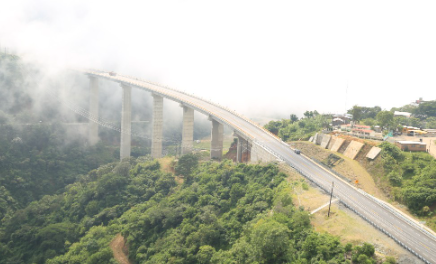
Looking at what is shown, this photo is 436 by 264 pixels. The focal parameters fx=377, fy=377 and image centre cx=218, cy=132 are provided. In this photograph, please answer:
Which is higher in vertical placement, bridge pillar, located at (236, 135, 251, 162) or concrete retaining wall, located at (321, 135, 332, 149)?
concrete retaining wall, located at (321, 135, 332, 149)

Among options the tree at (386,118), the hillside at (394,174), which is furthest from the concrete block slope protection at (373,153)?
the tree at (386,118)

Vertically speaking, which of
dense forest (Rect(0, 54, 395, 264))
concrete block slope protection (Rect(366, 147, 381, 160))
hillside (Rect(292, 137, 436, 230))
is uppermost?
concrete block slope protection (Rect(366, 147, 381, 160))

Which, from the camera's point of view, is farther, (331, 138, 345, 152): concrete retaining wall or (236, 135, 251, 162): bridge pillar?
(236, 135, 251, 162): bridge pillar

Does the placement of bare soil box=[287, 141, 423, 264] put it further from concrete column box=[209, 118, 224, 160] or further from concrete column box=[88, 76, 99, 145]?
concrete column box=[88, 76, 99, 145]

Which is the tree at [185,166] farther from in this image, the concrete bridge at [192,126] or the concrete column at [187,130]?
the concrete column at [187,130]

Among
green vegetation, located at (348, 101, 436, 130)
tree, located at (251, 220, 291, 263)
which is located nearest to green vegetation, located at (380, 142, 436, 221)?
green vegetation, located at (348, 101, 436, 130)

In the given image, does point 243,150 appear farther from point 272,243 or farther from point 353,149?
point 272,243

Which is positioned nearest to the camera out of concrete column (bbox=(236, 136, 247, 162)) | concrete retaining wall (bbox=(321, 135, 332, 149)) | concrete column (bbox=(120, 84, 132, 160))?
concrete retaining wall (bbox=(321, 135, 332, 149))
